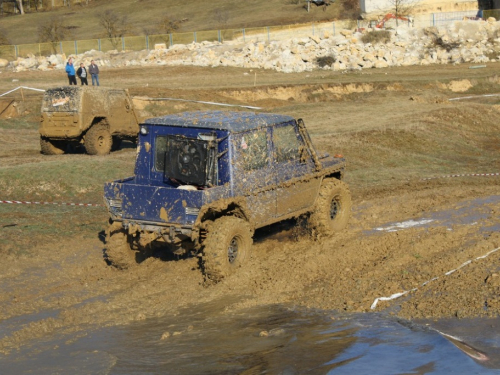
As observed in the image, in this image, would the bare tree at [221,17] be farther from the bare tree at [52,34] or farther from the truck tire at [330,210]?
the truck tire at [330,210]

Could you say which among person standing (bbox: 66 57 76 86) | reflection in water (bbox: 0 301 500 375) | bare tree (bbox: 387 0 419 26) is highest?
bare tree (bbox: 387 0 419 26)

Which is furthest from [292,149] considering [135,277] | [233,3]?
[233,3]

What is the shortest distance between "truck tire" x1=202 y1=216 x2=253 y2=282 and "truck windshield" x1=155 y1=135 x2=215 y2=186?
0.64 m

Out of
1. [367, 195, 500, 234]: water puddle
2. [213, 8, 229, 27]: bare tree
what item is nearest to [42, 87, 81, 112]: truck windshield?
[367, 195, 500, 234]: water puddle

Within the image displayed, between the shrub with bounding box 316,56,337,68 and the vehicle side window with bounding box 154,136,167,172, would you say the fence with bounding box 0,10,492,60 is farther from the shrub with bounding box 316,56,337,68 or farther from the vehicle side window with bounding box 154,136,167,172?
the vehicle side window with bounding box 154,136,167,172

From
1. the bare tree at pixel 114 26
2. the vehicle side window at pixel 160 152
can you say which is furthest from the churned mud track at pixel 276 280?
the bare tree at pixel 114 26

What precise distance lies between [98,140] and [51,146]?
4.52 feet

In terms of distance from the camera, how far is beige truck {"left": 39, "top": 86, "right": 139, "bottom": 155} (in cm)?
1971

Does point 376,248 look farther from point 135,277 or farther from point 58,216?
point 58,216

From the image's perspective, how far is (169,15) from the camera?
79625 mm

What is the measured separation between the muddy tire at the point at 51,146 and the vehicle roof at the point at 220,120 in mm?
10790

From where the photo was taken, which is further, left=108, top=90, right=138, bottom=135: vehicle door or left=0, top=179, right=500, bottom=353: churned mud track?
left=108, top=90, right=138, bottom=135: vehicle door

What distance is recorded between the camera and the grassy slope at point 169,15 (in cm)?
7025

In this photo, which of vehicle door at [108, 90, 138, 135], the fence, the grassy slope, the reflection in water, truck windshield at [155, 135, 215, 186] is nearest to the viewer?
the reflection in water
